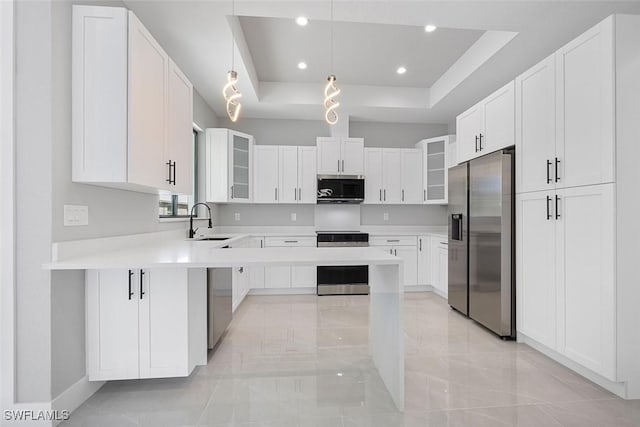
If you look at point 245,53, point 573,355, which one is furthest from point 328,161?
point 573,355

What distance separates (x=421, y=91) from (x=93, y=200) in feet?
14.3

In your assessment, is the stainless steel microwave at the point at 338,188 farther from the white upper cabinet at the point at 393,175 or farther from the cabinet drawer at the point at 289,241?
the cabinet drawer at the point at 289,241

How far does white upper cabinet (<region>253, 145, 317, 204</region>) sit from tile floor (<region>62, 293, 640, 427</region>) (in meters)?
2.31

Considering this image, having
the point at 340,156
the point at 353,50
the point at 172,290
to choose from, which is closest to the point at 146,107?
the point at 172,290

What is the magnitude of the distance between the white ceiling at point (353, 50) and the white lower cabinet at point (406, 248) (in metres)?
2.27

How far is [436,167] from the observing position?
4.89 metres

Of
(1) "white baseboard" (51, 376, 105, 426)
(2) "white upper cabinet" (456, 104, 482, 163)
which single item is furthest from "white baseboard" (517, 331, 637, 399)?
(1) "white baseboard" (51, 376, 105, 426)

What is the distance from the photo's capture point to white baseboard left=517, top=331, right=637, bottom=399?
1963mm

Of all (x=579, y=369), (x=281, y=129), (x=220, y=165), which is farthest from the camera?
(x=281, y=129)

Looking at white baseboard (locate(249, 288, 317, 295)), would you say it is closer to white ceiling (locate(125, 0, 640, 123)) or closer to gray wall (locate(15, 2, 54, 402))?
white ceiling (locate(125, 0, 640, 123))

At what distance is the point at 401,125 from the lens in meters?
5.43

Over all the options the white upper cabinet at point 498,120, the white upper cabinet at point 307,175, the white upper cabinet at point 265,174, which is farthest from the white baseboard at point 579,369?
the white upper cabinet at point 265,174

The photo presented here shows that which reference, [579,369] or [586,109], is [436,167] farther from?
[579,369]

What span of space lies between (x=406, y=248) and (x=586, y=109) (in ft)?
9.68
